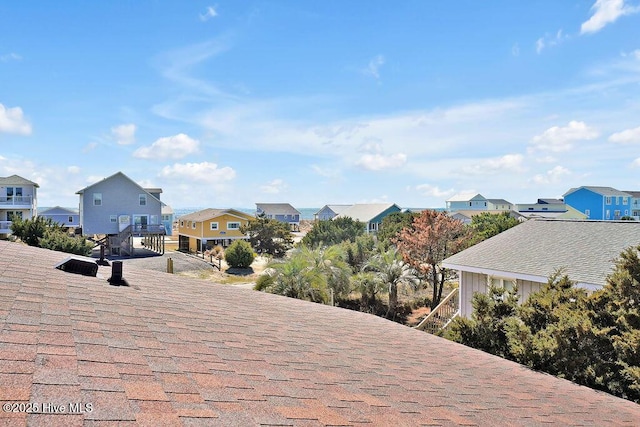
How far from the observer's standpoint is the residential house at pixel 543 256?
1419 centimetres

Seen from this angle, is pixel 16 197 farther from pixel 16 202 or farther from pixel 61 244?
pixel 61 244

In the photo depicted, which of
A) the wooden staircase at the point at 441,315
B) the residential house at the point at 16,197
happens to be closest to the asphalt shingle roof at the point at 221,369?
the wooden staircase at the point at 441,315

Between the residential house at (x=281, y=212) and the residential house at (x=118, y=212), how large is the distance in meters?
43.9

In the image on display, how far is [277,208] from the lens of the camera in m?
95.1

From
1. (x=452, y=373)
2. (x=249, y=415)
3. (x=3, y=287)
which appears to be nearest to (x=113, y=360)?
(x=249, y=415)

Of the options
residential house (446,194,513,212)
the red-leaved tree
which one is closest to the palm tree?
the red-leaved tree

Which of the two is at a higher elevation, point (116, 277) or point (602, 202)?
point (602, 202)

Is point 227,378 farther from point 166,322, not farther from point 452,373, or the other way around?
point 452,373

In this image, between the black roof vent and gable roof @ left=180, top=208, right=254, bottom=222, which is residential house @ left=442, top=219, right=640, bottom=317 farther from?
gable roof @ left=180, top=208, right=254, bottom=222

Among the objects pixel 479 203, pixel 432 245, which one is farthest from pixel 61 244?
pixel 479 203

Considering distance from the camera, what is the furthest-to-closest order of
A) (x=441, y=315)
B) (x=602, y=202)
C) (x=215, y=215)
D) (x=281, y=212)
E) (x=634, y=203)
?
(x=281, y=212) → (x=634, y=203) → (x=602, y=202) → (x=215, y=215) → (x=441, y=315)

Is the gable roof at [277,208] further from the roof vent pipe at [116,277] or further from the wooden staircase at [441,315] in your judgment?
the roof vent pipe at [116,277]

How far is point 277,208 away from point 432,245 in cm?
7314

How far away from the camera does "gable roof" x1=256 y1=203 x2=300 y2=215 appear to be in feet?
308
